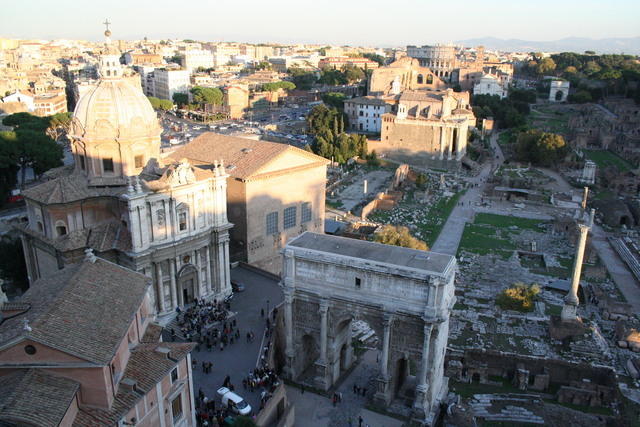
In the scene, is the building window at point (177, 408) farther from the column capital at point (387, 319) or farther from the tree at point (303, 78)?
the tree at point (303, 78)

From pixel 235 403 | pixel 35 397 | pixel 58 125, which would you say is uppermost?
pixel 35 397

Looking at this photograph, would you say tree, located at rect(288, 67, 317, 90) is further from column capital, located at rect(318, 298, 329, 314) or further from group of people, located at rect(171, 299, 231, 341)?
column capital, located at rect(318, 298, 329, 314)

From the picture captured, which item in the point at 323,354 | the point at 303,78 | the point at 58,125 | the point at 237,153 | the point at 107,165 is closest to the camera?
the point at 323,354

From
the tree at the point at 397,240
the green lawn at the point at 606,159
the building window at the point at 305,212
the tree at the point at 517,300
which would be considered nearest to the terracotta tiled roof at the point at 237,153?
the building window at the point at 305,212

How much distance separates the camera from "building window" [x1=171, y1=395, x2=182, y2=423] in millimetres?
22172

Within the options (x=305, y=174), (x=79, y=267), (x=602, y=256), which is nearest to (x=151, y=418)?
(x=79, y=267)

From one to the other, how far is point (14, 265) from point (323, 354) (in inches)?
959

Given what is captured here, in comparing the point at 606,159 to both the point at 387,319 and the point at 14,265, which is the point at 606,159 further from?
the point at 14,265

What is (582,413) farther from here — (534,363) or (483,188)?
(483,188)

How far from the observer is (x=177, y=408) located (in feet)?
73.6

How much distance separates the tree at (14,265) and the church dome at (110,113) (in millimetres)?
10486

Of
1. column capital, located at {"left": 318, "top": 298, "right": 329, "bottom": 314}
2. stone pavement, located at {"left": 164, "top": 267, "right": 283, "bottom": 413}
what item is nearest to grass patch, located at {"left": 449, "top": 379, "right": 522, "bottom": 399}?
column capital, located at {"left": 318, "top": 298, "right": 329, "bottom": 314}

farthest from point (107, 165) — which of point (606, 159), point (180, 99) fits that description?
point (180, 99)

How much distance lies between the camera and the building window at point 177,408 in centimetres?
2217
